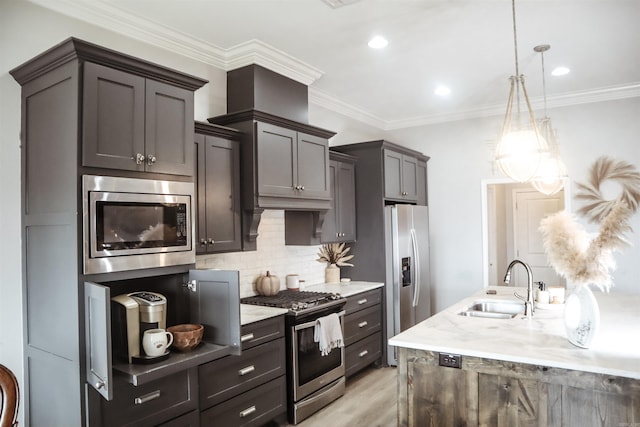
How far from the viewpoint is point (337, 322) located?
12.2ft

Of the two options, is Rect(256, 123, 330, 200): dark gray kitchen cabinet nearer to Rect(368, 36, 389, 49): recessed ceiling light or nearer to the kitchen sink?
Rect(368, 36, 389, 49): recessed ceiling light

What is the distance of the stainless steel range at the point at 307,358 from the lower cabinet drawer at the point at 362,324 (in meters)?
0.28

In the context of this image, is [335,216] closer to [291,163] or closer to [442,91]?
[291,163]

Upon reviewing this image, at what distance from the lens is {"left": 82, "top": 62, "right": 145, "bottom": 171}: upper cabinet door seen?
2.16 m

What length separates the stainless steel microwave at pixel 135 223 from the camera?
215cm

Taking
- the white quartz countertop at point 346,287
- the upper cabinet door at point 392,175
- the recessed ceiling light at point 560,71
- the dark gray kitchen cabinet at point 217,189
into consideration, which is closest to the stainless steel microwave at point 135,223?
the dark gray kitchen cabinet at point 217,189

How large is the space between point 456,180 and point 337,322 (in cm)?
299

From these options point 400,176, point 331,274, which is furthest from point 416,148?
point 331,274

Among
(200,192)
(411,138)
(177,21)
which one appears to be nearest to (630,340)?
(200,192)

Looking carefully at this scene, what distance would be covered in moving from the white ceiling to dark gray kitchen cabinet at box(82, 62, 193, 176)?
29.7 inches

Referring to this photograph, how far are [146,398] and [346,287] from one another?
253cm

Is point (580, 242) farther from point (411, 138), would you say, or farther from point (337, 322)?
point (411, 138)

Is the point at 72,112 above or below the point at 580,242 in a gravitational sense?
above

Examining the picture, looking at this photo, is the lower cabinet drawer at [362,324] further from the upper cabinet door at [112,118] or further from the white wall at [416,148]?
the upper cabinet door at [112,118]
